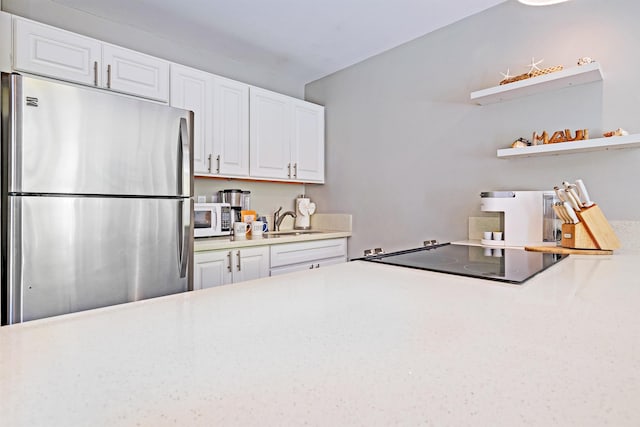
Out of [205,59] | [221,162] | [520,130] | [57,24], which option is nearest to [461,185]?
[520,130]

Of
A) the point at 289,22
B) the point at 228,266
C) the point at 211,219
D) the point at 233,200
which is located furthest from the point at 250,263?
the point at 289,22

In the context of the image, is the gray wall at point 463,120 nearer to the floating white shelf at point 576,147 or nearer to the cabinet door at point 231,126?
the floating white shelf at point 576,147

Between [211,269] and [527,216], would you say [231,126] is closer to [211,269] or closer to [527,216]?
[211,269]

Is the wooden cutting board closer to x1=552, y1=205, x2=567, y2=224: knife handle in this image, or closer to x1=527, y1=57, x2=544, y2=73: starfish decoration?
x1=552, y1=205, x2=567, y2=224: knife handle

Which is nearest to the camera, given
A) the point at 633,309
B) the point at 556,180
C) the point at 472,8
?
the point at 633,309

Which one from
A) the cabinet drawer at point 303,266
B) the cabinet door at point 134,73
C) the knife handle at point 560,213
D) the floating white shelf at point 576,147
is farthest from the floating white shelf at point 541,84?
the cabinet door at point 134,73

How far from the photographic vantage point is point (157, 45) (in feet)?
8.35

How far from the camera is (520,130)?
2.01 m

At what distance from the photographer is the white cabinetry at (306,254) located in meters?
2.51

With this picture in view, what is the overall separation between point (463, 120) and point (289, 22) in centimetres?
133

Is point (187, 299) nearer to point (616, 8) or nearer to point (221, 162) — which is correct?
point (221, 162)

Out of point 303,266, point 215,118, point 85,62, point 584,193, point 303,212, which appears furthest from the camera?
point 303,212

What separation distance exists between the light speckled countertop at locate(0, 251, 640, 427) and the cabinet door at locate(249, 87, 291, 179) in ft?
6.89

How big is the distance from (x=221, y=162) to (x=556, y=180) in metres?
2.09
